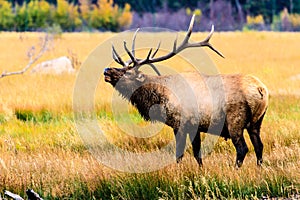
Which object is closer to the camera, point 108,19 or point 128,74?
point 128,74

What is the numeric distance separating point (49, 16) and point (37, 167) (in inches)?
2076

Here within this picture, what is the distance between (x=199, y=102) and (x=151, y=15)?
58399 millimetres

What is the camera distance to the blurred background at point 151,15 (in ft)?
185

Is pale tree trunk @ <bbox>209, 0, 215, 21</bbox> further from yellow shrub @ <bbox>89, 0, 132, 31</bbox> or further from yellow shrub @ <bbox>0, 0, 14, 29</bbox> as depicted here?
yellow shrub @ <bbox>0, 0, 14, 29</bbox>

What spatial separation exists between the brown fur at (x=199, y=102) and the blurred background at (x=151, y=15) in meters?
43.4

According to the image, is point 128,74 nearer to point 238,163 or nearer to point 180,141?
point 180,141

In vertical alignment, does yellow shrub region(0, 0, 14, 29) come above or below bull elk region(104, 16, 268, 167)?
below

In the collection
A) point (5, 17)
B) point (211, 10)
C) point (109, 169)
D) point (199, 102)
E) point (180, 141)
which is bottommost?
point (211, 10)

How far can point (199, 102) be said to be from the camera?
23.4ft

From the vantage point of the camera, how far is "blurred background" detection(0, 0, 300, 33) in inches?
2226

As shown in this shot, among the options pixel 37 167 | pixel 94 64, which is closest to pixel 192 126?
pixel 37 167

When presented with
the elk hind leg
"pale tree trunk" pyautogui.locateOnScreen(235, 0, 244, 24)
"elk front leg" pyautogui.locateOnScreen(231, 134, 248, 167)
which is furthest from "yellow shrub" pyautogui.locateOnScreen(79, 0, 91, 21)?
"elk front leg" pyautogui.locateOnScreen(231, 134, 248, 167)

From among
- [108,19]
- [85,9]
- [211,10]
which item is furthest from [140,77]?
[211,10]

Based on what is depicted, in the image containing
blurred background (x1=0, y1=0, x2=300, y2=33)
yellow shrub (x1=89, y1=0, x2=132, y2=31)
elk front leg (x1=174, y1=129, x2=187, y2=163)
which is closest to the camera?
elk front leg (x1=174, y1=129, x2=187, y2=163)
